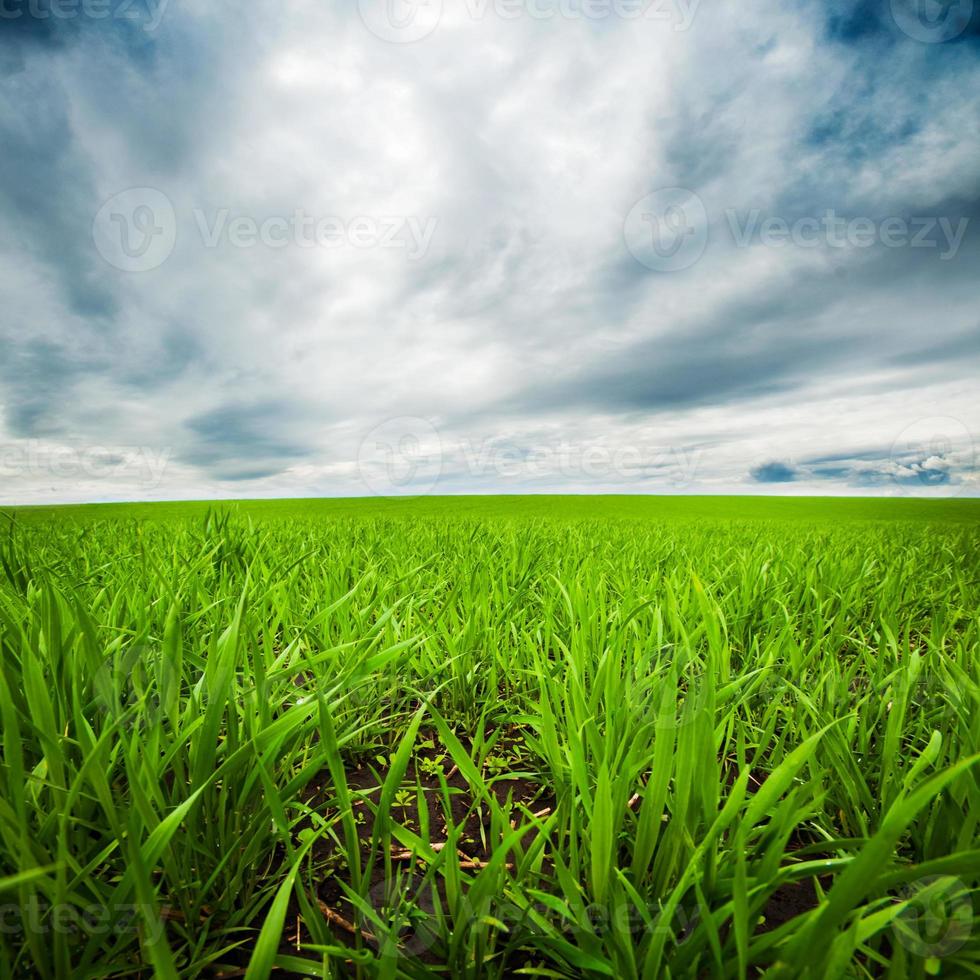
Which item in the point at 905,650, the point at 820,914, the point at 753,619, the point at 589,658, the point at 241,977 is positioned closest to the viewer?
the point at 820,914

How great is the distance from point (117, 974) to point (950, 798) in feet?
5.17

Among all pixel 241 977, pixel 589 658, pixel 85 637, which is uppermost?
pixel 85 637

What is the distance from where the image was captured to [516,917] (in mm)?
887

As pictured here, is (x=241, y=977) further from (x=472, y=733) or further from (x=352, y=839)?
(x=472, y=733)


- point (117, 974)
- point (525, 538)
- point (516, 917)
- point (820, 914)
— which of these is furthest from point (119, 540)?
point (820, 914)

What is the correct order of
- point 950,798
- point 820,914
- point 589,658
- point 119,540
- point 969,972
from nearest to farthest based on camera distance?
1. point 820,914
2. point 969,972
3. point 950,798
4. point 589,658
5. point 119,540

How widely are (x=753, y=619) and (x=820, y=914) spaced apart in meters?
1.94

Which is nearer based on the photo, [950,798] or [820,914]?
[820,914]

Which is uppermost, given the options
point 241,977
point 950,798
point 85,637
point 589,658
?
point 85,637

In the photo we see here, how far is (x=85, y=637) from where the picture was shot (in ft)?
3.34

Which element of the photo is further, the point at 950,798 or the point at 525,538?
the point at 525,538

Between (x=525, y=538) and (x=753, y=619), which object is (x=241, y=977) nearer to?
(x=753, y=619)

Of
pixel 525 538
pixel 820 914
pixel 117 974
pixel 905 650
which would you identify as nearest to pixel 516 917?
pixel 820 914

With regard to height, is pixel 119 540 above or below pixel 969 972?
above
